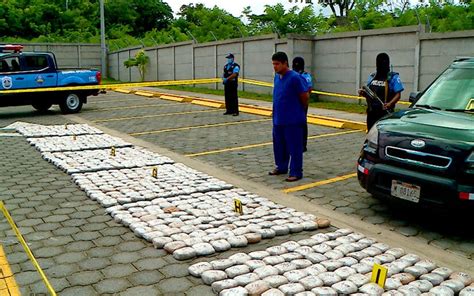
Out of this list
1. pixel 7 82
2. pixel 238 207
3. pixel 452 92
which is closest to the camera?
pixel 238 207

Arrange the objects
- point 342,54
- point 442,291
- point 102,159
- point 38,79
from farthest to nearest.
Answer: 1. point 342,54
2. point 38,79
3. point 102,159
4. point 442,291

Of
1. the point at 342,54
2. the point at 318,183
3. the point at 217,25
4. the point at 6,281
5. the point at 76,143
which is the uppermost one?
the point at 217,25

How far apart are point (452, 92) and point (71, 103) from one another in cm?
1216

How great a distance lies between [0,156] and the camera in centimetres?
890

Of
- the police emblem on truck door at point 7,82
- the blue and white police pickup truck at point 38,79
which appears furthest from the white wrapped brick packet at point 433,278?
the police emblem on truck door at point 7,82

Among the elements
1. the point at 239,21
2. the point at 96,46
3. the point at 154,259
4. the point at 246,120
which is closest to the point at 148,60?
the point at 239,21

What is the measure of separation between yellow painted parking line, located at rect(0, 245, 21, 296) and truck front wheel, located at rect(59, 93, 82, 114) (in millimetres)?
11599

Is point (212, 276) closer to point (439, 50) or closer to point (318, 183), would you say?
point (318, 183)

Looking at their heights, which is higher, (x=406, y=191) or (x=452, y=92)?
(x=452, y=92)

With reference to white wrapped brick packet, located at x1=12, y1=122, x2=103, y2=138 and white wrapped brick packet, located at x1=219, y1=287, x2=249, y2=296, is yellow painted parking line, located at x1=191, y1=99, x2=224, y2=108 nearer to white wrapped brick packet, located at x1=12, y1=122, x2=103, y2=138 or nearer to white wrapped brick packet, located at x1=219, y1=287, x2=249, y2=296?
white wrapped brick packet, located at x1=12, y1=122, x2=103, y2=138

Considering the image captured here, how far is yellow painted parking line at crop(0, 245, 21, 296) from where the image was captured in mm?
3766

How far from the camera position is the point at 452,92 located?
19.8 ft

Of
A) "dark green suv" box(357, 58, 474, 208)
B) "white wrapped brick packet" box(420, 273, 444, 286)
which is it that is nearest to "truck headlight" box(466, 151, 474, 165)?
"dark green suv" box(357, 58, 474, 208)

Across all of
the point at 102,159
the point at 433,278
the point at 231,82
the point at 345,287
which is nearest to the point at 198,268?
the point at 345,287
